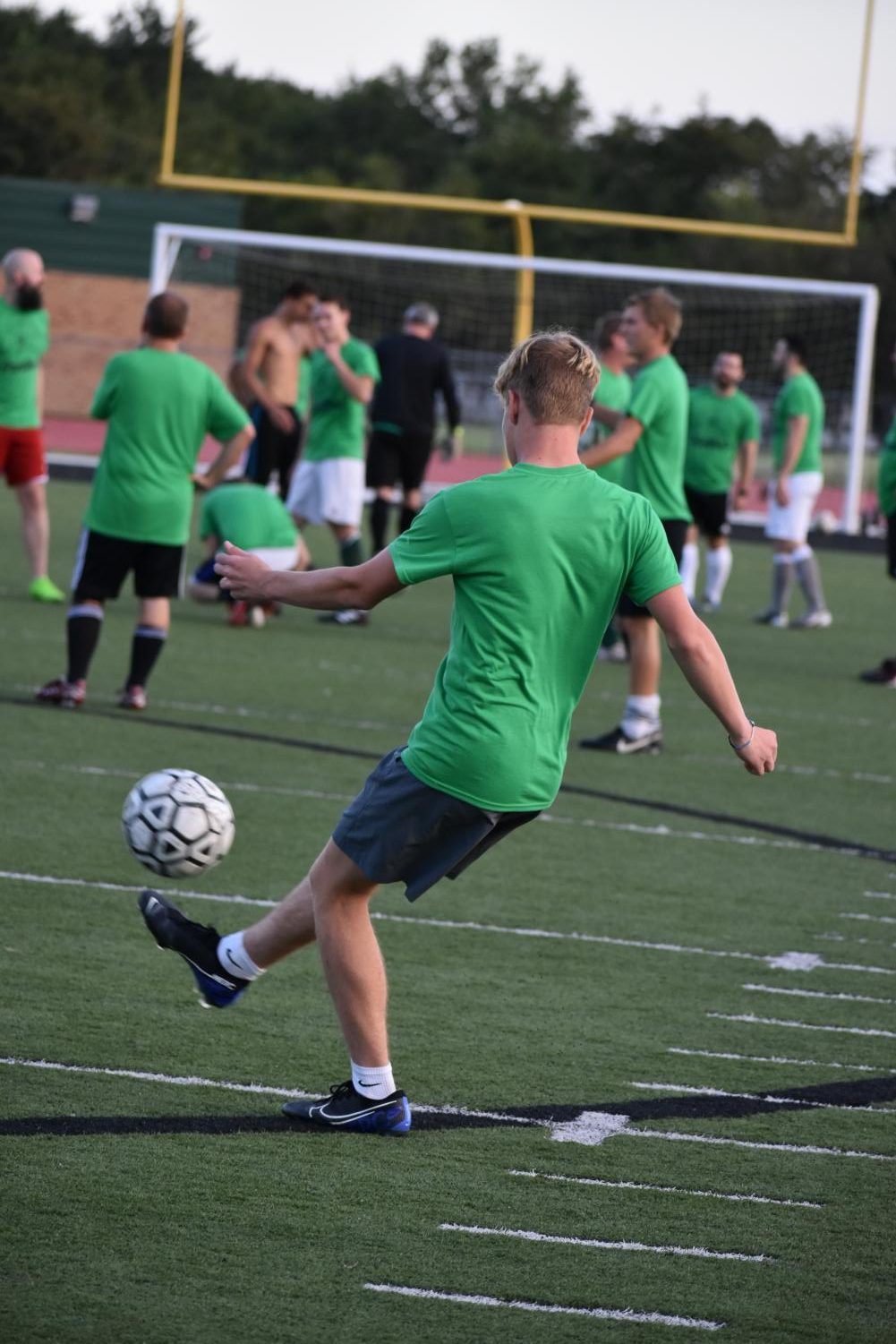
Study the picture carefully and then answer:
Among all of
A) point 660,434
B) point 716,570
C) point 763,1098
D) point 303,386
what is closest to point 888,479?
point 716,570

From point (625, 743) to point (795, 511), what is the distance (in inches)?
261

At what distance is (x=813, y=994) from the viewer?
5820mm

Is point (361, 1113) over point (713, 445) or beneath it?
beneath

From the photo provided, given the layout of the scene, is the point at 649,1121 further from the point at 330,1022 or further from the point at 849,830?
the point at 849,830

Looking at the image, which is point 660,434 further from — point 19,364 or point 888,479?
point 19,364

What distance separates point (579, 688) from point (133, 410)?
553 cm

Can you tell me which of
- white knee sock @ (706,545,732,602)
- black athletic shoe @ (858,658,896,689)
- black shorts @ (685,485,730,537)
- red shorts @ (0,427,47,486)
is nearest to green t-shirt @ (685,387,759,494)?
black shorts @ (685,485,730,537)

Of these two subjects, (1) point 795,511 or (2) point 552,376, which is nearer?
(2) point 552,376

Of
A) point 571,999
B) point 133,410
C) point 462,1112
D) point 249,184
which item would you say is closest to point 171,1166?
point 462,1112

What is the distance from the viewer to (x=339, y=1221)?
3770 millimetres

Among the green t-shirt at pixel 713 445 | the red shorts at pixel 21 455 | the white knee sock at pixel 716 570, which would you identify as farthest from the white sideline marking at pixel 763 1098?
the white knee sock at pixel 716 570

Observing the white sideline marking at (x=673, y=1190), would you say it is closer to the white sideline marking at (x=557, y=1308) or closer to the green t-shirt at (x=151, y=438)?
the white sideline marking at (x=557, y=1308)

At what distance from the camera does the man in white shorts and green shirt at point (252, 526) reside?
43.2 feet

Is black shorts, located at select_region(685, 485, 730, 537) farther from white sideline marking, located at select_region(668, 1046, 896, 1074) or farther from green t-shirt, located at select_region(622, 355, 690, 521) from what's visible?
white sideline marking, located at select_region(668, 1046, 896, 1074)
